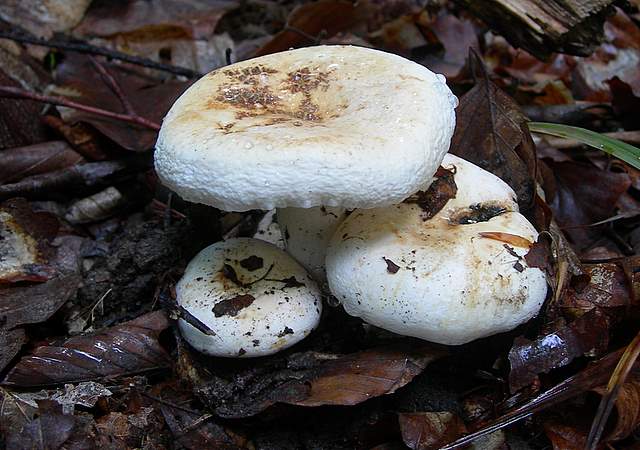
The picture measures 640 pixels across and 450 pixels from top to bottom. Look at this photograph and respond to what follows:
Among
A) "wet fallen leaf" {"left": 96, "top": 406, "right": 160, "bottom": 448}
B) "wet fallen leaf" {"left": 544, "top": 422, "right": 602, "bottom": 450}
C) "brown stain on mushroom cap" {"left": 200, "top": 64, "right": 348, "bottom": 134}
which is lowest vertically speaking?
"wet fallen leaf" {"left": 544, "top": 422, "right": 602, "bottom": 450}

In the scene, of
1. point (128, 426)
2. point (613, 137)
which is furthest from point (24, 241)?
point (613, 137)

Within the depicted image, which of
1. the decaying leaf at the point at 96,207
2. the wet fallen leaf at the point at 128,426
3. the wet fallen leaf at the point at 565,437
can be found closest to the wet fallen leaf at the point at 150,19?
the decaying leaf at the point at 96,207

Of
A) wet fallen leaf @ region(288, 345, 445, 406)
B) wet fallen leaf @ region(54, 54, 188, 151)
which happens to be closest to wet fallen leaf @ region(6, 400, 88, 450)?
wet fallen leaf @ region(288, 345, 445, 406)

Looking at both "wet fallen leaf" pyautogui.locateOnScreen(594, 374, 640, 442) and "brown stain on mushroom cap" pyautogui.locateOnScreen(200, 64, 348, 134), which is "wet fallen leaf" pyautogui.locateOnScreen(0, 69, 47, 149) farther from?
"wet fallen leaf" pyautogui.locateOnScreen(594, 374, 640, 442)

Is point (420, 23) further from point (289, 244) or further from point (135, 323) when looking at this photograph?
point (135, 323)

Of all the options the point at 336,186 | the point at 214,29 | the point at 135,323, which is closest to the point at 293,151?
the point at 336,186

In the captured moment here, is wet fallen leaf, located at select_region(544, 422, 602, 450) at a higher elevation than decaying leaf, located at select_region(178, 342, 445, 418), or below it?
below
